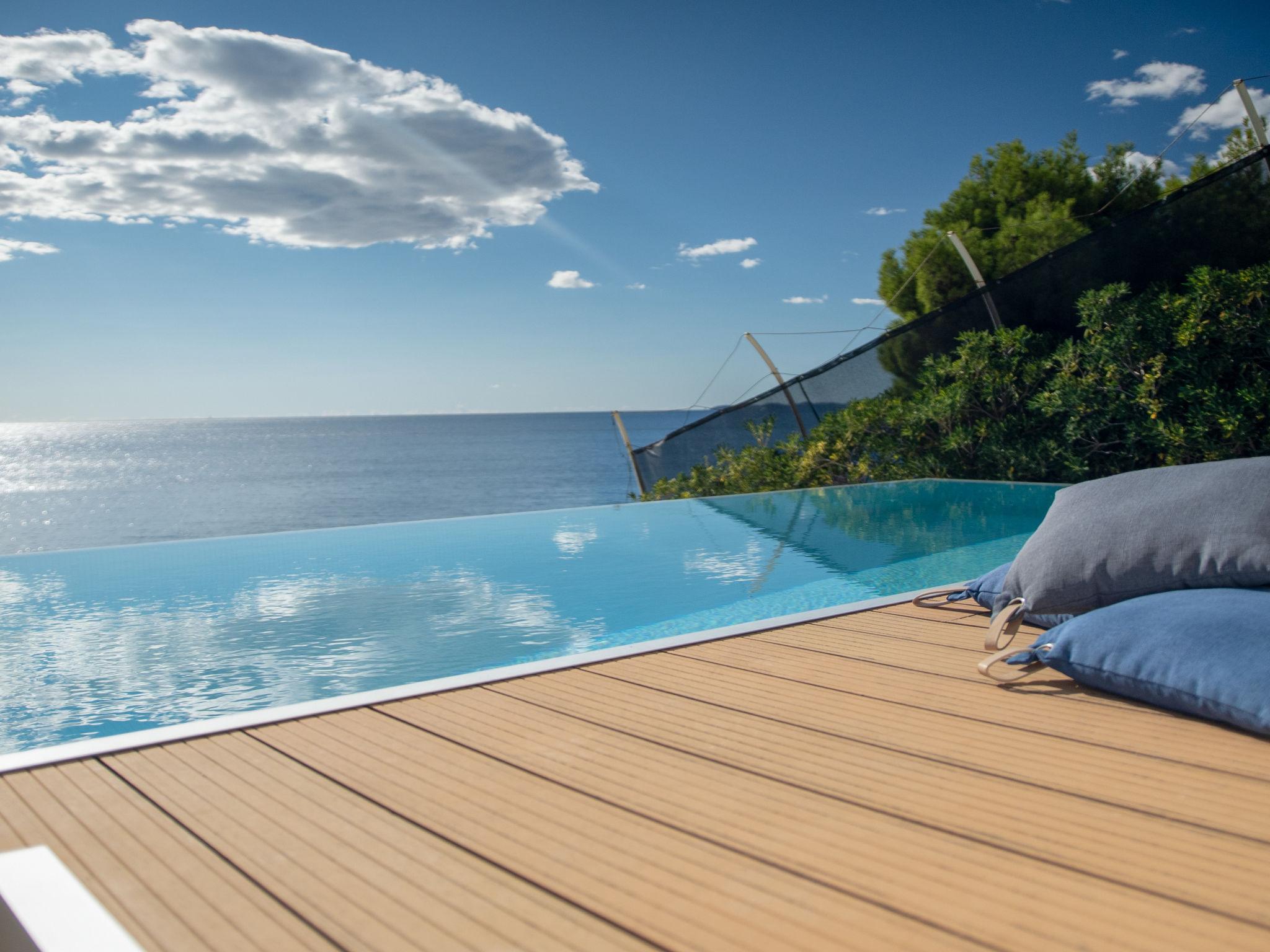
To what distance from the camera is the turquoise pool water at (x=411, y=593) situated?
2832 mm

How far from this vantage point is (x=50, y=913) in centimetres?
95

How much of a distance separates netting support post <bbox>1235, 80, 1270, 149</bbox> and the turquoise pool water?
2.69 m

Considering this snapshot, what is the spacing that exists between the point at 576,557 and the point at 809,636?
Answer: 101 inches

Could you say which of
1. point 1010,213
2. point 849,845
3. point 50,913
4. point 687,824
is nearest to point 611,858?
point 687,824

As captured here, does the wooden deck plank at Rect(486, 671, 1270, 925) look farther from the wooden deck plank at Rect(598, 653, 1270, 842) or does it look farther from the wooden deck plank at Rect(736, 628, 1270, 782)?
the wooden deck plank at Rect(736, 628, 1270, 782)

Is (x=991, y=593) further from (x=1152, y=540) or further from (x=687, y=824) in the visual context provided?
(x=687, y=824)

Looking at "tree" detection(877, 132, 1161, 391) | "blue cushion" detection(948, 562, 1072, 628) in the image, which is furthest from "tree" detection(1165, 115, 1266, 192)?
"blue cushion" detection(948, 562, 1072, 628)

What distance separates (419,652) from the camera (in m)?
3.04

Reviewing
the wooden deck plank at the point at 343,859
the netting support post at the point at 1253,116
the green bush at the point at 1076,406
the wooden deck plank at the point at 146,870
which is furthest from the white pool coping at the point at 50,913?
the netting support post at the point at 1253,116

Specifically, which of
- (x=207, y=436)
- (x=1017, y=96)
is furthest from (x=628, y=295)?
(x=207, y=436)

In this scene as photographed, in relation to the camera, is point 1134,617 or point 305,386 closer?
point 1134,617

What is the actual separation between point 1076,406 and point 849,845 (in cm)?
631

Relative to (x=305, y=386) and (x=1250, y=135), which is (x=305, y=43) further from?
(x=305, y=386)

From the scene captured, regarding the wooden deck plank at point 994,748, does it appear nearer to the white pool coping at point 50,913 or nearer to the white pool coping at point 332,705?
the white pool coping at point 332,705
